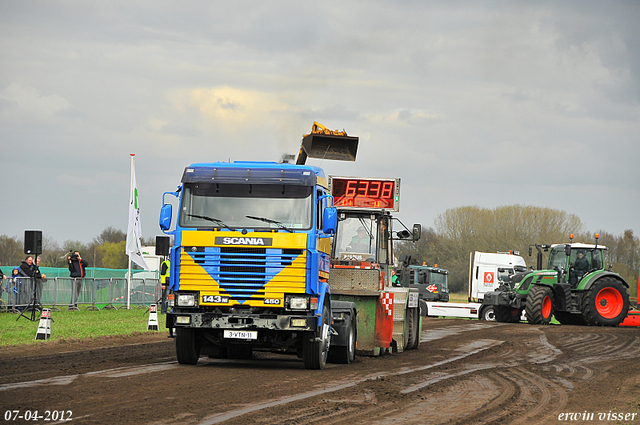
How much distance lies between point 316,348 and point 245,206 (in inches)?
103

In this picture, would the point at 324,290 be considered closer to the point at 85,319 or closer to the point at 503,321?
the point at 85,319

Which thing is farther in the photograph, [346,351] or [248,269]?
[346,351]

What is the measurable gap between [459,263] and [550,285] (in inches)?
1865

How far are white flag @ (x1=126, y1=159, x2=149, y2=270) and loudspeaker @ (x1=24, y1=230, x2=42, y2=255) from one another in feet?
20.1

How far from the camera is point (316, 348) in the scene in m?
12.6

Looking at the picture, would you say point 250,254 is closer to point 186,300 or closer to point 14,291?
point 186,300

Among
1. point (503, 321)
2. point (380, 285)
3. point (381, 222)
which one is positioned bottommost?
point (503, 321)

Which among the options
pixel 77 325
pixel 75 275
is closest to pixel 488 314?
pixel 75 275

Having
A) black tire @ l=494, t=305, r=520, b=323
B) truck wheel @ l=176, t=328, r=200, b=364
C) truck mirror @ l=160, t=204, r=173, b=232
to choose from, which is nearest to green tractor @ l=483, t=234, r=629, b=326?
black tire @ l=494, t=305, r=520, b=323

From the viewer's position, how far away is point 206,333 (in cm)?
1276

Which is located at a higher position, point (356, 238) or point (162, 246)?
point (356, 238)

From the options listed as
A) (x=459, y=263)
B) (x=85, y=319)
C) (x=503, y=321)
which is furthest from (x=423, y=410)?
(x=459, y=263)

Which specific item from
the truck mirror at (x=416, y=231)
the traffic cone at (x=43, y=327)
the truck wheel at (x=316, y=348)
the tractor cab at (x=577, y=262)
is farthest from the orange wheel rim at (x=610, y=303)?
the traffic cone at (x=43, y=327)

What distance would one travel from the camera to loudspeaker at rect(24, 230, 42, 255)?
829 inches
